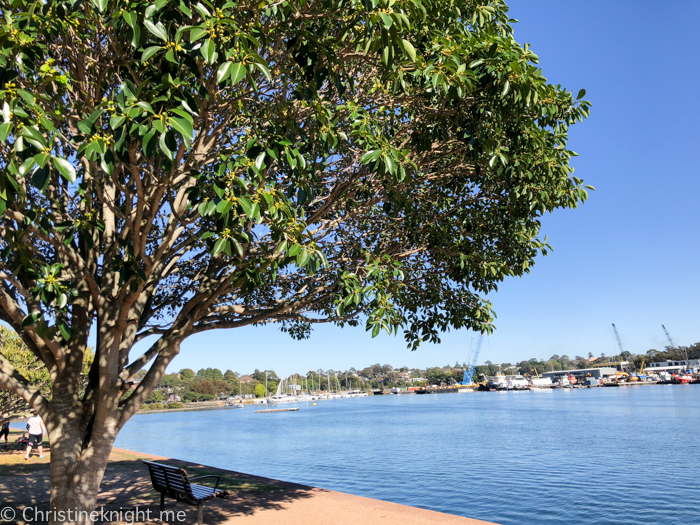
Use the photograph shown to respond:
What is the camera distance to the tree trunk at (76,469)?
6207 mm

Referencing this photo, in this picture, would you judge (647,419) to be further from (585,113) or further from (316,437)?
(585,113)

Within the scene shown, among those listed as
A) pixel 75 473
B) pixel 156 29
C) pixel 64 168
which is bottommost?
pixel 75 473

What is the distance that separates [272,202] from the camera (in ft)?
15.1

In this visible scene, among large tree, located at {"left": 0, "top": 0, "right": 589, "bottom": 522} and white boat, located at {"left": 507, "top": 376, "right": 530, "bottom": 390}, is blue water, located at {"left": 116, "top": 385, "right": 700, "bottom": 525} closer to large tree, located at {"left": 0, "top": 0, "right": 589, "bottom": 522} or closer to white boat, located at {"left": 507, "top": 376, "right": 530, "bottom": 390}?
large tree, located at {"left": 0, "top": 0, "right": 589, "bottom": 522}

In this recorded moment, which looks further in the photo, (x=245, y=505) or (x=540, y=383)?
(x=540, y=383)

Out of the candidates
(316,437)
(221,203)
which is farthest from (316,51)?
(316,437)

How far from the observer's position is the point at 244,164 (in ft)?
15.5

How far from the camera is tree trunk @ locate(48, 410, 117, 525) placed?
6207mm

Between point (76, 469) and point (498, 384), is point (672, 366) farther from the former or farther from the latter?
point (76, 469)

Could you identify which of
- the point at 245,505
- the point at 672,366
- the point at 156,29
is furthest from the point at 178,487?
the point at 672,366

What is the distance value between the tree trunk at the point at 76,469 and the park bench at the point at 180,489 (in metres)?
1.80

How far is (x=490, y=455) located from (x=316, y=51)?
85.2ft

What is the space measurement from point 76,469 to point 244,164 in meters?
4.70

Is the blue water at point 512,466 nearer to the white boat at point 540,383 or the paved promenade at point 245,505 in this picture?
the paved promenade at point 245,505
